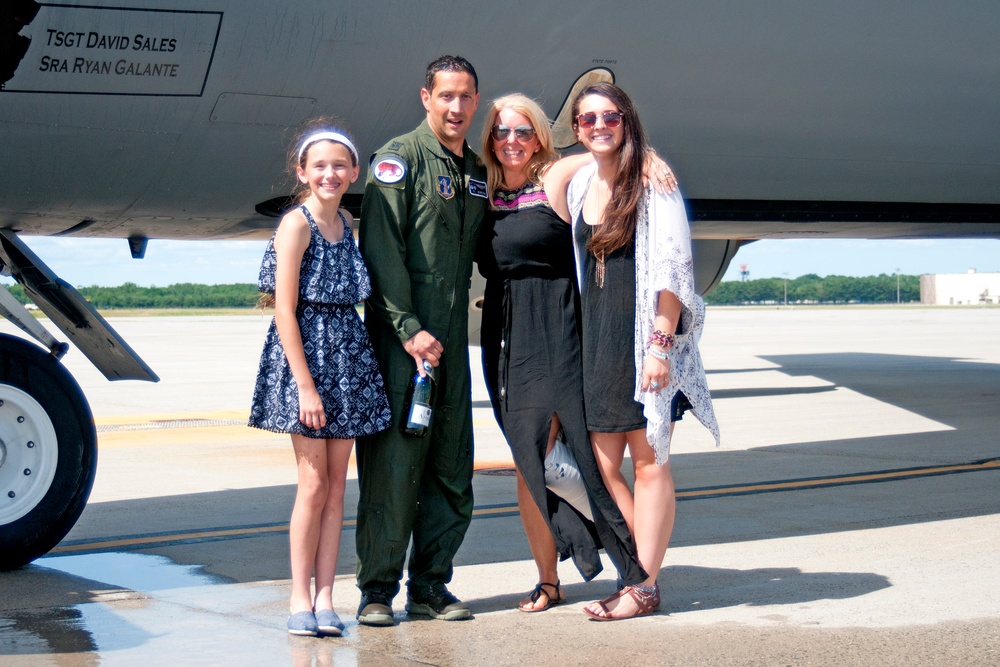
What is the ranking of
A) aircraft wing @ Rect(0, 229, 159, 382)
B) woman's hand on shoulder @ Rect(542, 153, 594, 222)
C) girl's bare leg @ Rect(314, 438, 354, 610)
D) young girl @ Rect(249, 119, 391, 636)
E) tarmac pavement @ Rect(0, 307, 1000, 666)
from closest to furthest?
tarmac pavement @ Rect(0, 307, 1000, 666), young girl @ Rect(249, 119, 391, 636), girl's bare leg @ Rect(314, 438, 354, 610), woman's hand on shoulder @ Rect(542, 153, 594, 222), aircraft wing @ Rect(0, 229, 159, 382)

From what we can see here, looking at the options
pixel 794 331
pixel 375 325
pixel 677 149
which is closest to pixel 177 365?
pixel 677 149

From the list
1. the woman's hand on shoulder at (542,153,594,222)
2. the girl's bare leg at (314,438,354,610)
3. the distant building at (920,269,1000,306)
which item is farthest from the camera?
the distant building at (920,269,1000,306)

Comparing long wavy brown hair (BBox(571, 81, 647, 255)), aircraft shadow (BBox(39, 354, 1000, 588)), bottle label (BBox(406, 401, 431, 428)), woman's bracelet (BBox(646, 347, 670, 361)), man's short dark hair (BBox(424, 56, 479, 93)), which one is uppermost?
man's short dark hair (BBox(424, 56, 479, 93))

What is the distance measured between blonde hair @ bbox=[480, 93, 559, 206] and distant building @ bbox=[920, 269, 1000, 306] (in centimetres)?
8039

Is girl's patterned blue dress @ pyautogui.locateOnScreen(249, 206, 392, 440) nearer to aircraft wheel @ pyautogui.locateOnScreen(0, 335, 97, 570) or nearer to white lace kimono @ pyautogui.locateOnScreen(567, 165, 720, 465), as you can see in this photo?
white lace kimono @ pyautogui.locateOnScreen(567, 165, 720, 465)

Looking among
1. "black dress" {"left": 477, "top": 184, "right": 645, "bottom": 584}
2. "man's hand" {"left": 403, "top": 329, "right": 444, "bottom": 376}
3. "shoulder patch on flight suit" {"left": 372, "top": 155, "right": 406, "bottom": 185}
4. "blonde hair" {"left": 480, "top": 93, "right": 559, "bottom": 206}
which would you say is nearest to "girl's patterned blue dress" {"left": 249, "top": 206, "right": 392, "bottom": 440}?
"man's hand" {"left": 403, "top": 329, "right": 444, "bottom": 376}

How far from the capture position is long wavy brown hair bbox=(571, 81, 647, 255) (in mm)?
4398

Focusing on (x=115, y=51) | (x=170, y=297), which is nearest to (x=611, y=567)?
(x=115, y=51)

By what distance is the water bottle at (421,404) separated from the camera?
14.1 feet

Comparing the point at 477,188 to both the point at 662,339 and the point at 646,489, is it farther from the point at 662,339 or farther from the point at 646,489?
the point at 646,489

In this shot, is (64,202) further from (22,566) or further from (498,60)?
(498,60)

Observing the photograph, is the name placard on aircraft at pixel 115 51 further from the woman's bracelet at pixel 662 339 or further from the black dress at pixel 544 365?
the woman's bracelet at pixel 662 339

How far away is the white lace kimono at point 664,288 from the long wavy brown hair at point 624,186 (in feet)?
0.19

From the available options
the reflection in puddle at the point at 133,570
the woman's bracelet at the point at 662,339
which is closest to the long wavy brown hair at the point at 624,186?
the woman's bracelet at the point at 662,339
